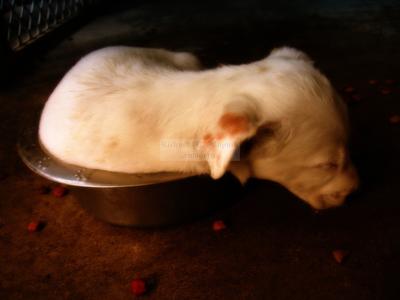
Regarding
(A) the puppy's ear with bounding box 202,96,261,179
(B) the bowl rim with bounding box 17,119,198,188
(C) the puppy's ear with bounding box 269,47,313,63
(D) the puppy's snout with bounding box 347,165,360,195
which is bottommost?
(B) the bowl rim with bounding box 17,119,198,188

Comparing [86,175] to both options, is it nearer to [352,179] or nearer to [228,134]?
[228,134]

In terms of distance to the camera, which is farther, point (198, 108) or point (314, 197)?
point (314, 197)

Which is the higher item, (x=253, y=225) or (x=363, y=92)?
(x=363, y=92)

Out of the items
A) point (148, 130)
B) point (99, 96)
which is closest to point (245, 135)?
point (148, 130)

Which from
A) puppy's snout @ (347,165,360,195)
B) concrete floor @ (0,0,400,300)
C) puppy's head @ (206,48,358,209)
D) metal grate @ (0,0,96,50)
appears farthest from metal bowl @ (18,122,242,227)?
metal grate @ (0,0,96,50)

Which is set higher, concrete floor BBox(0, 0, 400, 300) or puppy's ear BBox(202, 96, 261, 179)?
puppy's ear BBox(202, 96, 261, 179)

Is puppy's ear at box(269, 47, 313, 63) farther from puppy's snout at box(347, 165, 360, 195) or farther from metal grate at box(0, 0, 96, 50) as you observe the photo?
metal grate at box(0, 0, 96, 50)

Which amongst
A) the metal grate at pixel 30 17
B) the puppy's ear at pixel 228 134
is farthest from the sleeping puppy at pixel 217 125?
the metal grate at pixel 30 17

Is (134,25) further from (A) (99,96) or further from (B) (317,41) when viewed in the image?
(A) (99,96)

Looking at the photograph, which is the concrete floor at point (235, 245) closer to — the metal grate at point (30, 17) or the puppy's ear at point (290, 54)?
the puppy's ear at point (290, 54)
